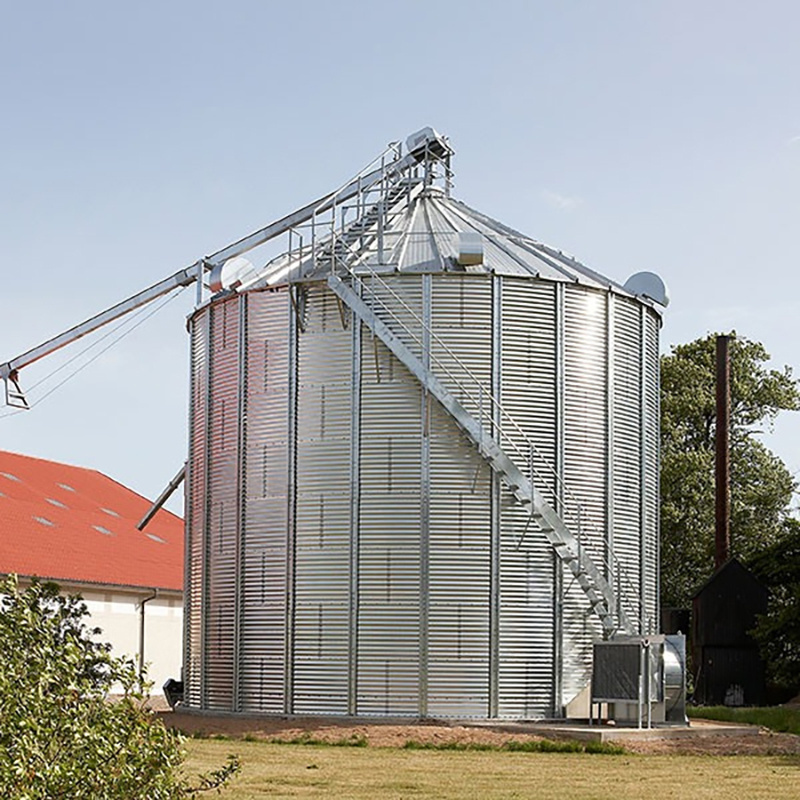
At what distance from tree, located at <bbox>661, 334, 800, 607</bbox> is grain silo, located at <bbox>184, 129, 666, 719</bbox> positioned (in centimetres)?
2649

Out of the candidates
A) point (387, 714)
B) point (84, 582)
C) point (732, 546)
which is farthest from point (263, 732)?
point (732, 546)

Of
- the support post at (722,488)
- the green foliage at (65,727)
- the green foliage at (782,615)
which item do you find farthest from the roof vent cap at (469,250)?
the support post at (722,488)

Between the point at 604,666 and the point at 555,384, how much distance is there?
221 inches

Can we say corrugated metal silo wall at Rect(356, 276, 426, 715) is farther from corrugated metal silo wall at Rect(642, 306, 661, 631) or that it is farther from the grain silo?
corrugated metal silo wall at Rect(642, 306, 661, 631)

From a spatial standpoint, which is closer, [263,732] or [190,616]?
[263,732]

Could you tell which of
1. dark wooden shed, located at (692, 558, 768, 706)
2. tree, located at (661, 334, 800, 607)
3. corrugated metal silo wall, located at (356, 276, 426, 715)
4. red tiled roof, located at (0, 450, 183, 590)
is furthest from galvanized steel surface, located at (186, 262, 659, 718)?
tree, located at (661, 334, 800, 607)

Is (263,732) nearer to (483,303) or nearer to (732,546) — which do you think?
(483,303)

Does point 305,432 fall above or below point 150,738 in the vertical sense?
above

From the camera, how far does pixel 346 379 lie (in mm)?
29297

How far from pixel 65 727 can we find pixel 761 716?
2644 cm

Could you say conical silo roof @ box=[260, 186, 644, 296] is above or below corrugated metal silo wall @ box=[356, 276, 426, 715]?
above

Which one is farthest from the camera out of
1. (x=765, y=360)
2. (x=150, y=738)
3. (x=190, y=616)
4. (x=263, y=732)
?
(x=765, y=360)

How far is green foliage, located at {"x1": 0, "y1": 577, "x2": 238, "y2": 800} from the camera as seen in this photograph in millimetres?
9953

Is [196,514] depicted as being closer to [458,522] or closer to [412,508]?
[412,508]
